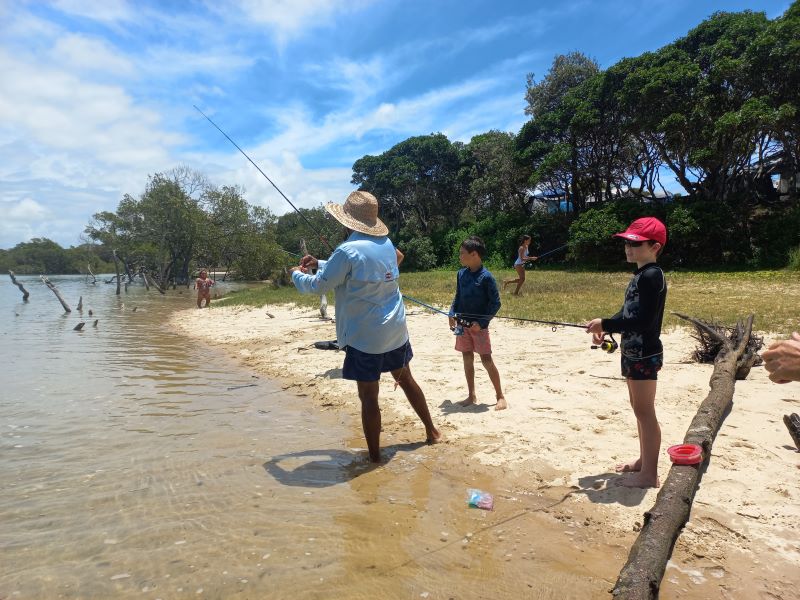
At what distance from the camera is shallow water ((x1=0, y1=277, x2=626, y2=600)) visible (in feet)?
9.02

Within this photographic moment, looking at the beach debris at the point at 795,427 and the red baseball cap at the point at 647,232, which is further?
the beach debris at the point at 795,427

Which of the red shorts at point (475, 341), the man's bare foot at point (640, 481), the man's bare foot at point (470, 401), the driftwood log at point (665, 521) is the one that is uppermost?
the red shorts at point (475, 341)

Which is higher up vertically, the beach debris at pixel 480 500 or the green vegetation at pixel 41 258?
the green vegetation at pixel 41 258

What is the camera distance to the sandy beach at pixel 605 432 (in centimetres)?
285

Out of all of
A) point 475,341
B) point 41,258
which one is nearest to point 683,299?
point 475,341

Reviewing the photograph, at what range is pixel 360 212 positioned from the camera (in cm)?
418

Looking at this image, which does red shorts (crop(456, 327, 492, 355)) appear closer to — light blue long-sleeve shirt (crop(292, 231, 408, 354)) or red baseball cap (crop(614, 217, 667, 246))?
light blue long-sleeve shirt (crop(292, 231, 408, 354))

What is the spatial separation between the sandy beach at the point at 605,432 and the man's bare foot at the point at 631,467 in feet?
0.24

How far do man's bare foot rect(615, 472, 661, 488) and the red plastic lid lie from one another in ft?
1.22

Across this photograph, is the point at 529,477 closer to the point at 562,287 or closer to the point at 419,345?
the point at 419,345

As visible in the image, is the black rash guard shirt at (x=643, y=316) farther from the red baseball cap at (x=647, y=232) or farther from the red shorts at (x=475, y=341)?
the red shorts at (x=475, y=341)

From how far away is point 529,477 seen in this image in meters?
3.92

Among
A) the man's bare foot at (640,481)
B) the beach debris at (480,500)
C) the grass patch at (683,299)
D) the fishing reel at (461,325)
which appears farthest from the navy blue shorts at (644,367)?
the grass patch at (683,299)

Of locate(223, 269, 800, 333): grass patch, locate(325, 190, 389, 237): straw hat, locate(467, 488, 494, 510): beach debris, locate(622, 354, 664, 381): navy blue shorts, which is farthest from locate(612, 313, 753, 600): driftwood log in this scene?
locate(223, 269, 800, 333): grass patch
